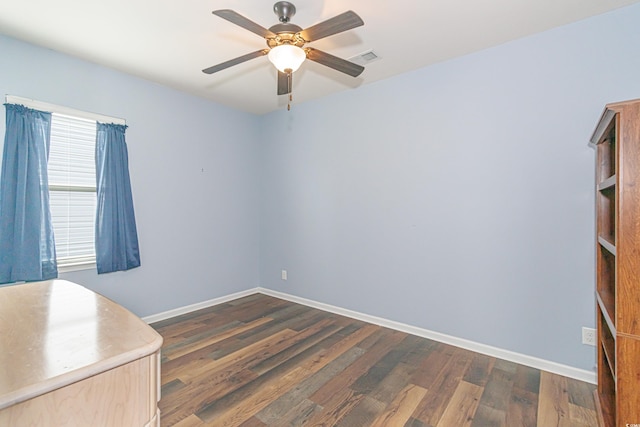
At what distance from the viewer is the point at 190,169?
370cm

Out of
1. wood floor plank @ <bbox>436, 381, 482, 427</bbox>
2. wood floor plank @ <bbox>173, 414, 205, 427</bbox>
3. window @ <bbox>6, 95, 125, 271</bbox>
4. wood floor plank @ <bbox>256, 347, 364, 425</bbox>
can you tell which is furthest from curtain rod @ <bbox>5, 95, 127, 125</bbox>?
wood floor plank @ <bbox>436, 381, 482, 427</bbox>

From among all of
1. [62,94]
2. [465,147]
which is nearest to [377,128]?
[465,147]

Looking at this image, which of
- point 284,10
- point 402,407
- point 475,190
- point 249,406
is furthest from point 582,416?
point 284,10

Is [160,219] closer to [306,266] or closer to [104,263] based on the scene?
[104,263]

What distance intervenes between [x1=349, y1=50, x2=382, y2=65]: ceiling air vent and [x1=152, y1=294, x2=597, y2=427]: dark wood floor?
8.70ft

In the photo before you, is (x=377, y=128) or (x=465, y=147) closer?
(x=465, y=147)

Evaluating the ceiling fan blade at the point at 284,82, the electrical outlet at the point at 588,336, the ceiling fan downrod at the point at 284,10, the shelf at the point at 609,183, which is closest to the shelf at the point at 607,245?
the shelf at the point at 609,183

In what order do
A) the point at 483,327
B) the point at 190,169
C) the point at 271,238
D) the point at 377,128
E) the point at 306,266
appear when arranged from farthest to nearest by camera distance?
the point at 271,238 → the point at 306,266 → the point at 190,169 → the point at 377,128 → the point at 483,327

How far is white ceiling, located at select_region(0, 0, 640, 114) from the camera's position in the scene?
81.2 inches

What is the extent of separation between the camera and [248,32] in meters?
2.39

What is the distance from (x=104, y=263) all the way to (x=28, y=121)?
138cm

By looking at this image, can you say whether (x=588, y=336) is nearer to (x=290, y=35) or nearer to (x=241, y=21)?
(x=290, y=35)

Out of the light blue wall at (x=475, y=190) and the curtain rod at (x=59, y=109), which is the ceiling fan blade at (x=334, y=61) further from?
the curtain rod at (x=59, y=109)

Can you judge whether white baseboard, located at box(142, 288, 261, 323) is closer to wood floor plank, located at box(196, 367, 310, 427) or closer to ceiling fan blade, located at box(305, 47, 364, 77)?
wood floor plank, located at box(196, 367, 310, 427)
